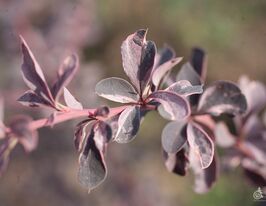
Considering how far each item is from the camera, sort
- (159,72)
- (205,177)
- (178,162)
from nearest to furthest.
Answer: (159,72)
(178,162)
(205,177)

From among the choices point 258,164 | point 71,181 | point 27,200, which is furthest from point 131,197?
point 258,164

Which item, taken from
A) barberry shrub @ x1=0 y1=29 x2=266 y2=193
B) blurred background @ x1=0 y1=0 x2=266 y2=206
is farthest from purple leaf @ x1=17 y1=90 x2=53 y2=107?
blurred background @ x1=0 y1=0 x2=266 y2=206

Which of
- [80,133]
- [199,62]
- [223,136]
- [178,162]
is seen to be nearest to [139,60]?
[80,133]

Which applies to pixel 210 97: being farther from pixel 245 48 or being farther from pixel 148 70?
pixel 245 48

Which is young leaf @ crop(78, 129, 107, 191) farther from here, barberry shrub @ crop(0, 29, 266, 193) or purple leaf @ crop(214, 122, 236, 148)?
purple leaf @ crop(214, 122, 236, 148)

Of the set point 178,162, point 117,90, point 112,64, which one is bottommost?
point 112,64

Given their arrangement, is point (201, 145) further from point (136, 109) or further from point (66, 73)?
point (66, 73)

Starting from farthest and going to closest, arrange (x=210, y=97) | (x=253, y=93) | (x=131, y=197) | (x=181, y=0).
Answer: (x=181, y=0) → (x=131, y=197) → (x=253, y=93) → (x=210, y=97)
